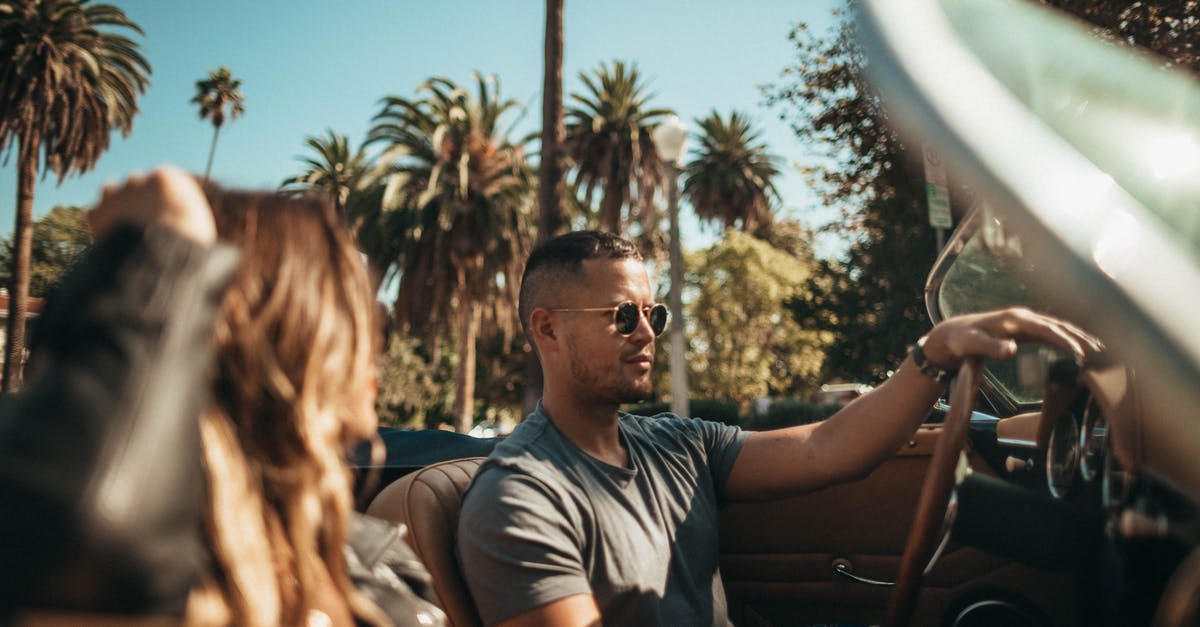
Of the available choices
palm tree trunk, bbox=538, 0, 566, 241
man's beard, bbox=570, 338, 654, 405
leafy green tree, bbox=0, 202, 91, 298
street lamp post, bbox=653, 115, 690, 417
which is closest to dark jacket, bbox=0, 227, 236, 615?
leafy green tree, bbox=0, 202, 91, 298

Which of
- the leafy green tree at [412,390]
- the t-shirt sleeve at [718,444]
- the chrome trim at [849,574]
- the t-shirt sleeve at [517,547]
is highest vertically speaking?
the t-shirt sleeve at [718,444]

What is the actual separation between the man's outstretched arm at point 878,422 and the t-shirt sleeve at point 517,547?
0.66 meters

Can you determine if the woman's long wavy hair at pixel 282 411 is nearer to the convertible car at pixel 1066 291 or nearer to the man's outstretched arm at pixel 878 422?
the convertible car at pixel 1066 291

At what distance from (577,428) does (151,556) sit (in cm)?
160

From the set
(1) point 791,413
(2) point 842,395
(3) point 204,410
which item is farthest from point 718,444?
(2) point 842,395

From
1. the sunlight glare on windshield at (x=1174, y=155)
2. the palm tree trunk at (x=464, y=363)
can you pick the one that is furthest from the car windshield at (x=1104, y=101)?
the palm tree trunk at (x=464, y=363)

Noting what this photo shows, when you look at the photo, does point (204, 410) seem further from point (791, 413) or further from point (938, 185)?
point (791, 413)

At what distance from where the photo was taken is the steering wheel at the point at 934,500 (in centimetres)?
131

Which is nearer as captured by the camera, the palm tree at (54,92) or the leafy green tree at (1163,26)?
the leafy green tree at (1163,26)

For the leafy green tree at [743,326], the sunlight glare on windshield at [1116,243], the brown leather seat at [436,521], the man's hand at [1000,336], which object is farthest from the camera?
the leafy green tree at [743,326]

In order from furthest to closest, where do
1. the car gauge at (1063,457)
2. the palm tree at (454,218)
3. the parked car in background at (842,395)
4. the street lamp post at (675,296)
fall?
the palm tree at (454,218), the street lamp post at (675,296), the parked car in background at (842,395), the car gauge at (1063,457)

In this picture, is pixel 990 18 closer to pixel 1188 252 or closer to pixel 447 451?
pixel 1188 252

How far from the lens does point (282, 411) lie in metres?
1.01

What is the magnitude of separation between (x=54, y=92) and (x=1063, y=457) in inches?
1009
